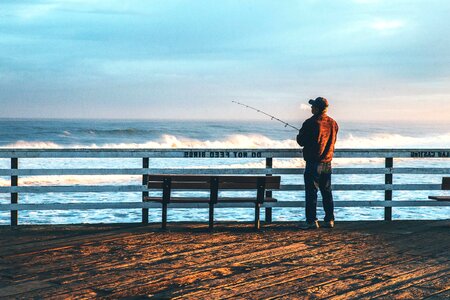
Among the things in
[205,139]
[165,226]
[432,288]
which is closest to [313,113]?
[165,226]

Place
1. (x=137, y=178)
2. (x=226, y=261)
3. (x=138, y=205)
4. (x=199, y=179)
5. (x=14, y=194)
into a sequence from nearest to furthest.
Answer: (x=226, y=261)
(x=199, y=179)
(x=14, y=194)
(x=138, y=205)
(x=137, y=178)

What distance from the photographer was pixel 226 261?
247 inches

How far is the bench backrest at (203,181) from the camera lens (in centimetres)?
811

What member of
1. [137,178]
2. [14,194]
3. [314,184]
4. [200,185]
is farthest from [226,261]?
[137,178]

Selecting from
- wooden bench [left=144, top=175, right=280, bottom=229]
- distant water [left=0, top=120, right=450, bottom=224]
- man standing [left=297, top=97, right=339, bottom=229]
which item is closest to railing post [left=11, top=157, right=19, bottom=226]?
wooden bench [left=144, top=175, right=280, bottom=229]

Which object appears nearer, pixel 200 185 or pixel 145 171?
pixel 200 185

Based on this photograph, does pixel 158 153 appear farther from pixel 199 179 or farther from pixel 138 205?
pixel 199 179

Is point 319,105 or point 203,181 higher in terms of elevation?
point 319,105

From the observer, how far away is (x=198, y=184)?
816 cm

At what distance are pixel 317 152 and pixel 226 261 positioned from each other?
2475mm

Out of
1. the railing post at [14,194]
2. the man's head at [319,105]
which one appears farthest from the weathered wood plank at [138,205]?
the man's head at [319,105]

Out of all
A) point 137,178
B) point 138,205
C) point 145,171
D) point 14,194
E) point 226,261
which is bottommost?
point 137,178

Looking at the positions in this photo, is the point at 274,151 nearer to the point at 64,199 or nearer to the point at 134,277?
the point at 134,277

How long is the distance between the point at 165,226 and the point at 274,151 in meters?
1.75
